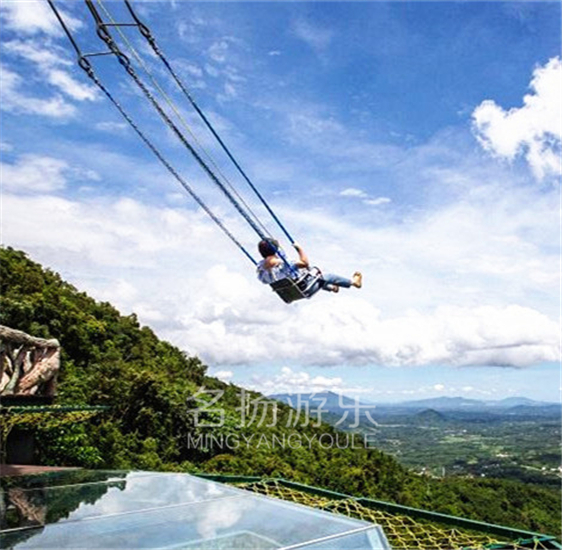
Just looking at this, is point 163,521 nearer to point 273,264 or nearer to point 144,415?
point 273,264

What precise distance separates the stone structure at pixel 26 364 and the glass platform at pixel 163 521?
243cm

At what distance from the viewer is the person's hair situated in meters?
6.34

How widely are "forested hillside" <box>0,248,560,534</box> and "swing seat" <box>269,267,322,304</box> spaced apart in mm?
6776

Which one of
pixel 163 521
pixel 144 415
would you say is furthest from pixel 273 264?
pixel 144 415

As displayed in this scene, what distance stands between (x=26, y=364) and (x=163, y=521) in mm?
5112

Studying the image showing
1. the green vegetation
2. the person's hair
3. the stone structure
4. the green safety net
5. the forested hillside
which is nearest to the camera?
the green safety net

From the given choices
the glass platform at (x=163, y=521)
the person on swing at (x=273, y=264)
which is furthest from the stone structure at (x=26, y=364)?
the person on swing at (x=273, y=264)

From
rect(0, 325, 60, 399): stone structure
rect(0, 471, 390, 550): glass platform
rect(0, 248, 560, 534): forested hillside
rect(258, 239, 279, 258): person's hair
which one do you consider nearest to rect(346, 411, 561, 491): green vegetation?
rect(0, 248, 560, 534): forested hillside

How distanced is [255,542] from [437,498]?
22748mm

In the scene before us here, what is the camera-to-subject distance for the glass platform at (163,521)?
12.3ft

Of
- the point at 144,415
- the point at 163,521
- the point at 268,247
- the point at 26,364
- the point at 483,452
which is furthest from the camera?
the point at 483,452

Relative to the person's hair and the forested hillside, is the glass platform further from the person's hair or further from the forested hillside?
the forested hillside

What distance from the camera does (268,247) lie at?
6.42 metres

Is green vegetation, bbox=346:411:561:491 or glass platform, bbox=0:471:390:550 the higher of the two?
glass platform, bbox=0:471:390:550
